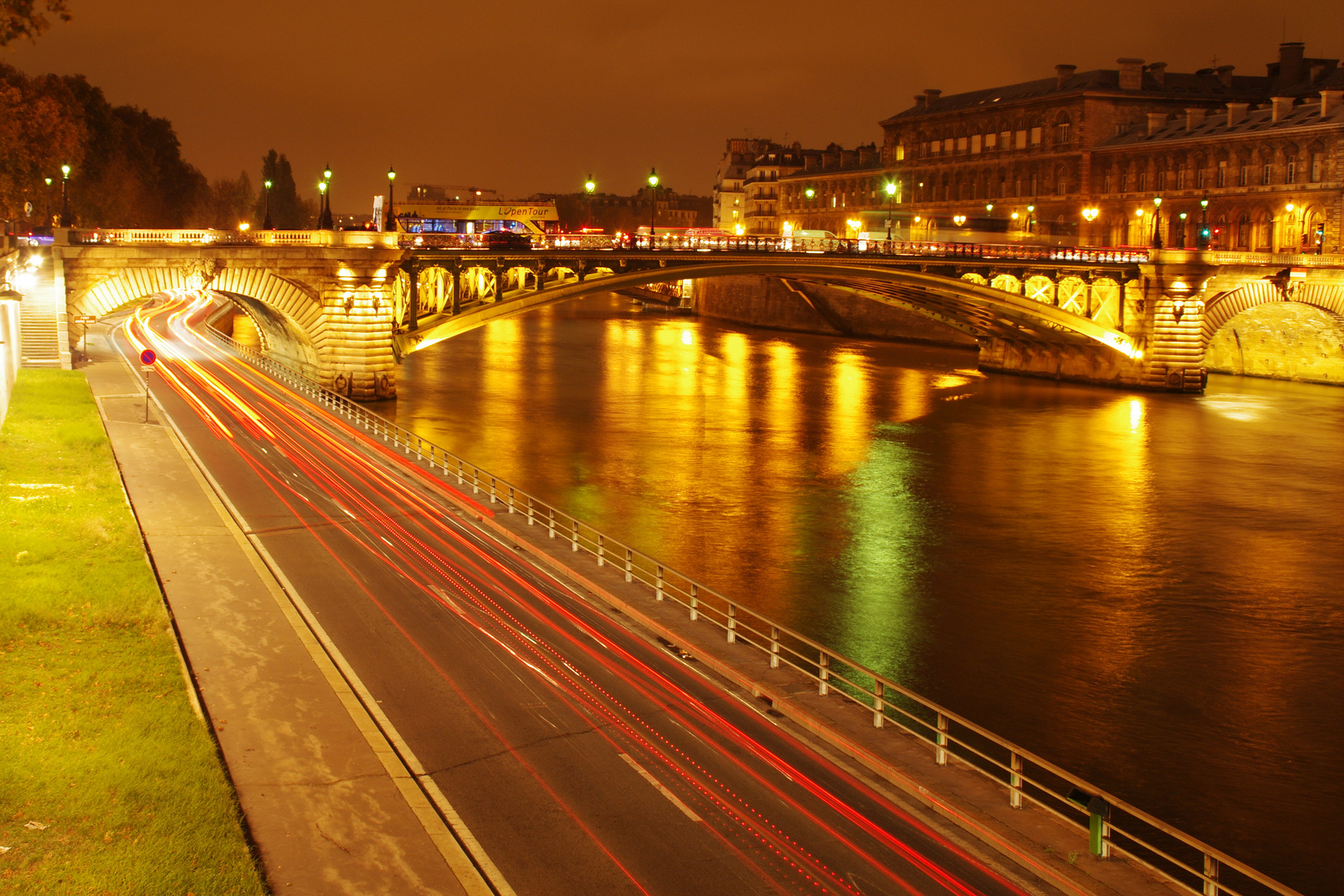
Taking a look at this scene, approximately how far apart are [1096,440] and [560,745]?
1527 inches

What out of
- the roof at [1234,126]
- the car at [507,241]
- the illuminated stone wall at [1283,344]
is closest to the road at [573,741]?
the car at [507,241]

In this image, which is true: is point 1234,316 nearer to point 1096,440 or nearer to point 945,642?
point 1096,440

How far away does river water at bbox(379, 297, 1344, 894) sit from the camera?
18.7 m

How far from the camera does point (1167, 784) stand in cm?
1706

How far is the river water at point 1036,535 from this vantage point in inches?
736

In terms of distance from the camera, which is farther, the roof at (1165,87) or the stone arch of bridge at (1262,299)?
the roof at (1165,87)

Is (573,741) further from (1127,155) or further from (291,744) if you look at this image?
(1127,155)

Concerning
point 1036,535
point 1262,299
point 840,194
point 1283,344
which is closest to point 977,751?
point 1036,535

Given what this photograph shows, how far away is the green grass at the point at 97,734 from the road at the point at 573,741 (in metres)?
2.35

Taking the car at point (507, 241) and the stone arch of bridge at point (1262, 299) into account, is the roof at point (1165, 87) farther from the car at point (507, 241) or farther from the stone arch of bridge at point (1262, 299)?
the car at point (507, 241)

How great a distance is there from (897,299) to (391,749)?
63524 millimetres

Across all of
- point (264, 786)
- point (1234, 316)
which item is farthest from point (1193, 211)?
point (264, 786)

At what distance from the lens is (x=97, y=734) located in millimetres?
13086

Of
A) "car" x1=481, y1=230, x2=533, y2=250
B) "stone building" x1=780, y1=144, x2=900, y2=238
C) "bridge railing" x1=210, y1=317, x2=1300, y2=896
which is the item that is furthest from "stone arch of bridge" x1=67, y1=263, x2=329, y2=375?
"stone building" x1=780, y1=144, x2=900, y2=238
